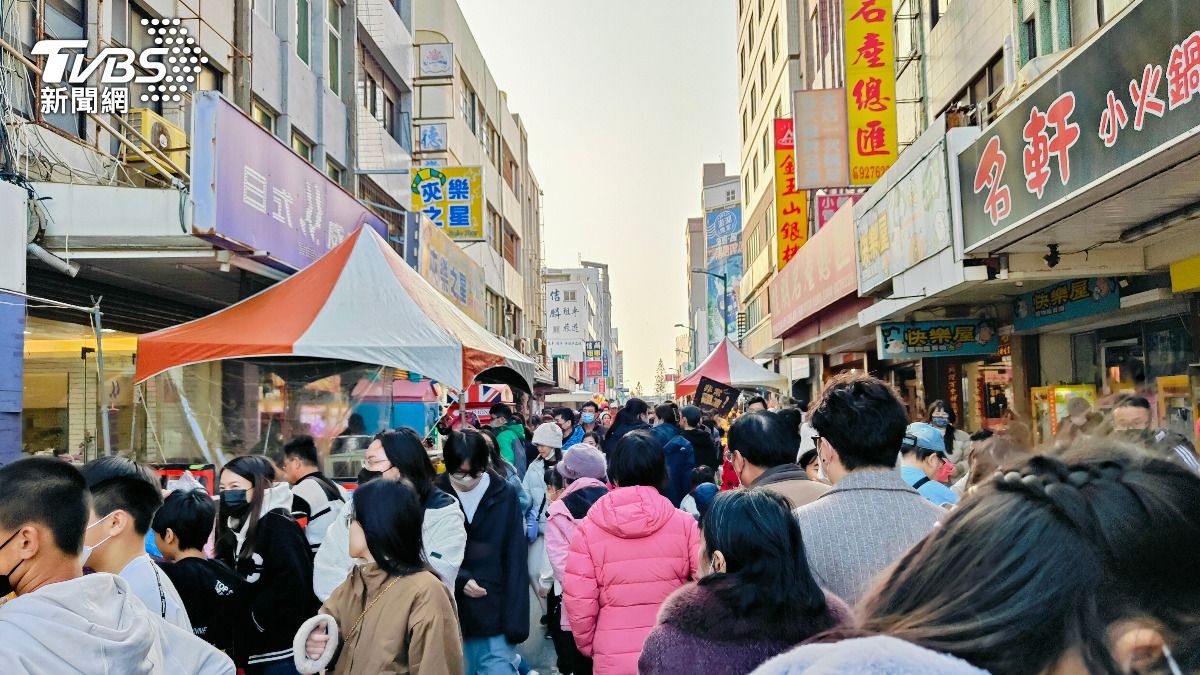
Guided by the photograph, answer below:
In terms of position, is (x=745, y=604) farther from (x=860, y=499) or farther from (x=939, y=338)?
(x=939, y=338)

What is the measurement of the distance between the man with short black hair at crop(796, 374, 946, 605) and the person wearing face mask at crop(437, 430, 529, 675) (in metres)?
2.88

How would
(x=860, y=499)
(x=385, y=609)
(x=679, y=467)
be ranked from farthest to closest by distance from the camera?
(x=679, y=467) < (x=385, y=609) < (x=860, y=499)

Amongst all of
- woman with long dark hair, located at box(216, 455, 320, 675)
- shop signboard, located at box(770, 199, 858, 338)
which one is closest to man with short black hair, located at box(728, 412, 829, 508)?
woman with long dark hair, located at box(216, 455, 320, 675)

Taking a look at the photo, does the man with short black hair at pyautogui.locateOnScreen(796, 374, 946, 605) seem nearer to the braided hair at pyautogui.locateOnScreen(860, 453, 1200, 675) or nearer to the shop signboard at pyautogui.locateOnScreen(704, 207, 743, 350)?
the braided hair at pyautogui.locateOnScreen(860, 453, 1200, 675)

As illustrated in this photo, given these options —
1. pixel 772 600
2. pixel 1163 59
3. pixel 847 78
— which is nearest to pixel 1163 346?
pixel 1163 59

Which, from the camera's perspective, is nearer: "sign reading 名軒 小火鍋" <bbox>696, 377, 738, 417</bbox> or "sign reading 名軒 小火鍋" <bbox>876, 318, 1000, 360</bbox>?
"sign reading 名軒 小火鍋" <bbox>876, 318, 1000, 360</bbox>

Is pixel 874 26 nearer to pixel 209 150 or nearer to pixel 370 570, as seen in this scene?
pixel 209 150

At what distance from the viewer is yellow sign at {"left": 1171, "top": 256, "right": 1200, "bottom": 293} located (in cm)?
835

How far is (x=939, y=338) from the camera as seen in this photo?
14188mm

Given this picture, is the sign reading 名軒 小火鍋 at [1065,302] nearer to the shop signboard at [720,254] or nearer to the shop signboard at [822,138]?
the shop signboard at [822,138]

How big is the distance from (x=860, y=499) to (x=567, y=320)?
76.9 metres
